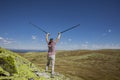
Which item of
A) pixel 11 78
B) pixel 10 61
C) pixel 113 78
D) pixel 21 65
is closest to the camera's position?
pixel 11 78

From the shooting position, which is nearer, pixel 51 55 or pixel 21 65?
pixel 21 65

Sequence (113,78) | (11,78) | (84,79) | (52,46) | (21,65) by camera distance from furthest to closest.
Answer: (113,78) → (84,79) → (52,46) → (21,65) → (11,78)

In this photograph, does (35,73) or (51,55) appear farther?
(51,55)

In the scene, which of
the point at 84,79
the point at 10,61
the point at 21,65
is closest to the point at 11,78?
the point at 10,61

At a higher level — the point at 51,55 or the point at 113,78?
the point at 51,55

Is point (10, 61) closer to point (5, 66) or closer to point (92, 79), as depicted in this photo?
point (5, 66)

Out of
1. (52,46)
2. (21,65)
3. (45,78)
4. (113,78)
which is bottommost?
(113,78)

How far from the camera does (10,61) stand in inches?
451

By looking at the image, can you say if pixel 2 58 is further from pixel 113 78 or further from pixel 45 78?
pixel 113 78

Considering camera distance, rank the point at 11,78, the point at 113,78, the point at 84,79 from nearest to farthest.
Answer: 1. the point at 11,78
2. the point at 84,79
3. the point at 113,78

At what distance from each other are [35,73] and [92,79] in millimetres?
13305

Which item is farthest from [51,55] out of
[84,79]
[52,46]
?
[84,79]

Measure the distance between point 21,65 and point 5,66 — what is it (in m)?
2.01

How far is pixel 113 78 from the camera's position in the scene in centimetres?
2753
